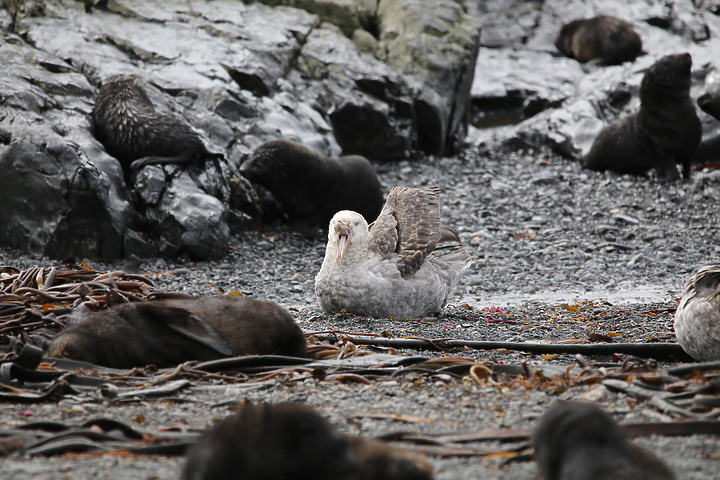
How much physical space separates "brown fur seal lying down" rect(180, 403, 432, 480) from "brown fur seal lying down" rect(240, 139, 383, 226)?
32.7 feet

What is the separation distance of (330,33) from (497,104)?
5570 mm

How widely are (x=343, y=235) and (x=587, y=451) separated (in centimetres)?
529

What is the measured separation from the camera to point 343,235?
7281 millimetres

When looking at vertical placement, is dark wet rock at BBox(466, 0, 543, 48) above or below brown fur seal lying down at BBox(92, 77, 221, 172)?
above

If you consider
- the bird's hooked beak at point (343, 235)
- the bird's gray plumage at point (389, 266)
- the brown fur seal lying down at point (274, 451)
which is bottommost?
the bird's gray plumage at point (389, 266)

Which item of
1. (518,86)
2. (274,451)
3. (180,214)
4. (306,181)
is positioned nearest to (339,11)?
(518,86)

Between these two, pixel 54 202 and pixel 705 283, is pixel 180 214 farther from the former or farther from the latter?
pixel 705 283

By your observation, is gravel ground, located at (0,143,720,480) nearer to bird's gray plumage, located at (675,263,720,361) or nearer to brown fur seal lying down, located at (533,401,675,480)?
brown fur seal lying down, located at (533,401,675,480)

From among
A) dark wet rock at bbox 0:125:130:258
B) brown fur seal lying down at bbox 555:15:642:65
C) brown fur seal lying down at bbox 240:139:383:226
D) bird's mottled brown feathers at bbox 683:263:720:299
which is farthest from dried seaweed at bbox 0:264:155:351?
brown fur seal lying down at bbox 555:15:642:65

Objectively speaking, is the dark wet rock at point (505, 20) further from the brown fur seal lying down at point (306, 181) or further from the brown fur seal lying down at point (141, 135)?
the brown fur seal lying down at point (141, 135)

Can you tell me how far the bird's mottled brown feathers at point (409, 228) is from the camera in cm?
754

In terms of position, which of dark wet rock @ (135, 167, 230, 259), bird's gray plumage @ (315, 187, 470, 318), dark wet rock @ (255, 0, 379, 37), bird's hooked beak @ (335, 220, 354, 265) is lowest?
dark wet rock @ (135, 167, 230, 259)

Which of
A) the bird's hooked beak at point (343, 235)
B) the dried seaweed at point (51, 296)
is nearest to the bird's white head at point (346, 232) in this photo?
the bird's hooked beak at point (343, 235)

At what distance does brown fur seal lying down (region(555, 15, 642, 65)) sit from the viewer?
20469mm
